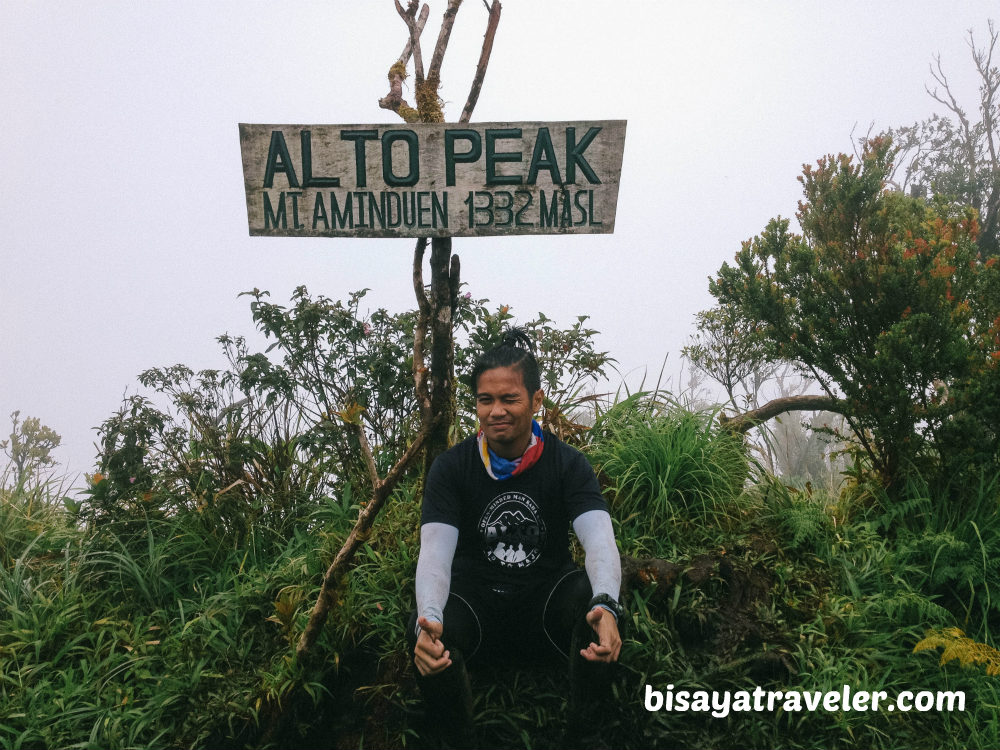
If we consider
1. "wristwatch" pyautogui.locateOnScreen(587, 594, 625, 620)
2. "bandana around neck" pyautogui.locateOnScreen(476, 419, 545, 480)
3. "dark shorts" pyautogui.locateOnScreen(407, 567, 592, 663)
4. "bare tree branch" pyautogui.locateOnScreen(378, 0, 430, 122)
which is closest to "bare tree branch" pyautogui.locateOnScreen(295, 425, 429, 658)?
"bandana around neck" pyautogui.locateOnScreen(476, 419, 545, 480)

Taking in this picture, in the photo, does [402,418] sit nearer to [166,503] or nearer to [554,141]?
[166,503]

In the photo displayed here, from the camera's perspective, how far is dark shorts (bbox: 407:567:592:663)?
326 centimetres

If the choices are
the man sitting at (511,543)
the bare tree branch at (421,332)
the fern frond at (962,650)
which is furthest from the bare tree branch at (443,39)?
the fern frond at (962,650)

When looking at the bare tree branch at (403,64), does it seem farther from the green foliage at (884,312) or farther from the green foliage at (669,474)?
the green foliage at (884,312)

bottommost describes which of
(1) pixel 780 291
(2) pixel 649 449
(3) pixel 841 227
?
(2) pixel 649 449

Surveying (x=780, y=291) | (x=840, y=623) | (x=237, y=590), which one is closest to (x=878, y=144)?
(x=780, y=291)

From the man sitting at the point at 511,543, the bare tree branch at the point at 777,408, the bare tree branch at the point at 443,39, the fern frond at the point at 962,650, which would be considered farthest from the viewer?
the bare tree branch at the point at 777,408

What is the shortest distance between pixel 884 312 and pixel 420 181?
3551 mm

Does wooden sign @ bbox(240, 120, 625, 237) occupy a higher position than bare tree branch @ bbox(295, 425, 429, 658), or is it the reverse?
wooden sign @ bbox(240, 120, 625, 237)

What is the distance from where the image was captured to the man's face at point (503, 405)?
10.7 feet

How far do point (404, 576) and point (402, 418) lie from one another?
4.96ft

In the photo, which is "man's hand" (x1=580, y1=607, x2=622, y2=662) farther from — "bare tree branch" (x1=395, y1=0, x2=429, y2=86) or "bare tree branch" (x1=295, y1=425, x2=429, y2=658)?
"bare tree branch" (x1=395, y1=0, x2=429, y2=86)

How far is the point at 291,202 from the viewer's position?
4047 mm

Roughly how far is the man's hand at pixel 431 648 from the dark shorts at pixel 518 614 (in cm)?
28
